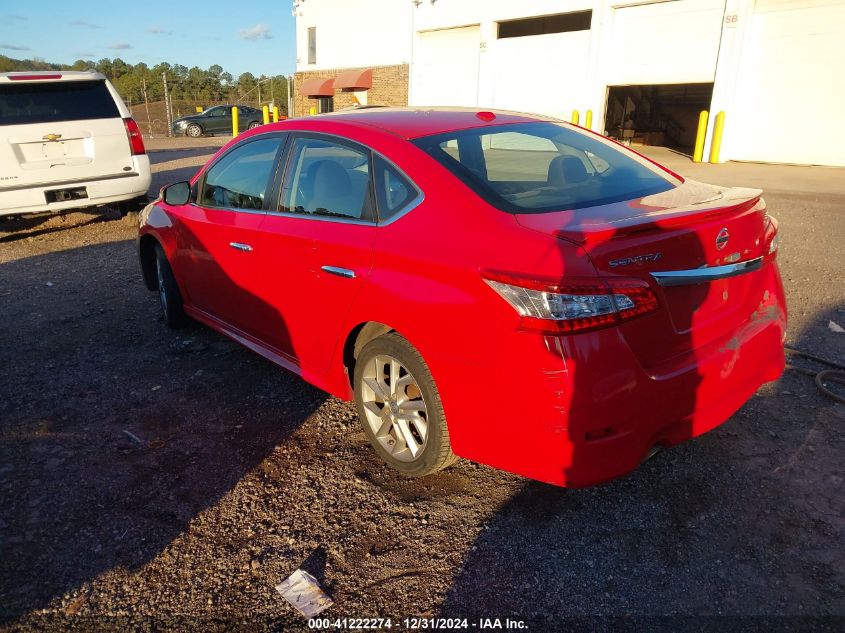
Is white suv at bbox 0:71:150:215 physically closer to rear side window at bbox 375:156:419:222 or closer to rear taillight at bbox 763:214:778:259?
rear side window at bbox 375:156:419:222

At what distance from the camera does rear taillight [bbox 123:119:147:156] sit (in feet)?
27.5

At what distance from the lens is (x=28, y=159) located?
302 inches

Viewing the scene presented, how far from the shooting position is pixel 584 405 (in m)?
2.37

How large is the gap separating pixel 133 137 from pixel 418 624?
7.90 m

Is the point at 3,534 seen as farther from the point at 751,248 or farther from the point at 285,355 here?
the point at 751,248

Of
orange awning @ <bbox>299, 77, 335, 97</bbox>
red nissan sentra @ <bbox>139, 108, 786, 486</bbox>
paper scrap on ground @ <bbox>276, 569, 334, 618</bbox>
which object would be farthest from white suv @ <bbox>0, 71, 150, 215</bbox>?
orange awning @ <bbox>299, 77, 335, 97</bbox>

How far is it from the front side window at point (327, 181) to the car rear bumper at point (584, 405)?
108cm

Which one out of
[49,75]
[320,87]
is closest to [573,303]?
[49,75]

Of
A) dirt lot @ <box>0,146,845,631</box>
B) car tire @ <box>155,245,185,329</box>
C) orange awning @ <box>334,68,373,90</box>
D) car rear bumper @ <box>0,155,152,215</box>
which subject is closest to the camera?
dirt lot @ <box>0,146,845,631</box>

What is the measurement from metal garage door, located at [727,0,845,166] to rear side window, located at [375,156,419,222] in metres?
17.1

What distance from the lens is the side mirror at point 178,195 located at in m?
4.59

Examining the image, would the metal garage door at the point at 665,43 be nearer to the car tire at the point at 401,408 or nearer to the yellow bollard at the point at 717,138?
the yellow bollard at the point at 717,138

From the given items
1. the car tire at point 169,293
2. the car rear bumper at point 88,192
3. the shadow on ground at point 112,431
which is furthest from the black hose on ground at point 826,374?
the car rear bumper at point 88,192

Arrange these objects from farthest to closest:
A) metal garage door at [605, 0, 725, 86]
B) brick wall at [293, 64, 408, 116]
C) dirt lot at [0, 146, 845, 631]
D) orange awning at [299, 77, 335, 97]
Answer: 1. orange awning at [299, 77, 335, 97]
2. brick wall at [293, 64, 408, 116]
3. metal garage door at [605, 0, 725, 86]
4. dirt lot at [0, 146, 845, 631]
